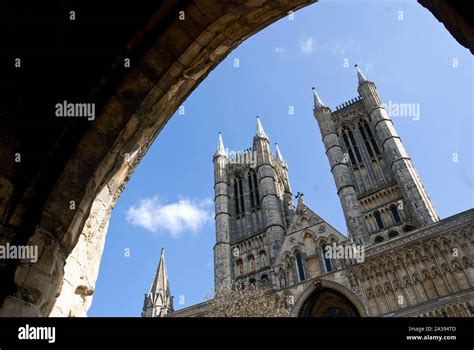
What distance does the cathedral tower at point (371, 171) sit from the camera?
2420cm

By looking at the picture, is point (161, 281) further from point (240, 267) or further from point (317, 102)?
point (317, 102)

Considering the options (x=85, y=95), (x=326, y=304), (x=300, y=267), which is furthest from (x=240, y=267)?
(x=85, y=95)

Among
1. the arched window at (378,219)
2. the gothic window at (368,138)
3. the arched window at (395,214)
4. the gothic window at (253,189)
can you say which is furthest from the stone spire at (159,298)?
the gothic window at (368,138)

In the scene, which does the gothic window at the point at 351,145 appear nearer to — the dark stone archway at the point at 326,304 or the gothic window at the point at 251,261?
the gothic window at the point at 251,261

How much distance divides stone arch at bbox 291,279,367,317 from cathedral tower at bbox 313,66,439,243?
15.4ft

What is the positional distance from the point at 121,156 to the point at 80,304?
1.06m

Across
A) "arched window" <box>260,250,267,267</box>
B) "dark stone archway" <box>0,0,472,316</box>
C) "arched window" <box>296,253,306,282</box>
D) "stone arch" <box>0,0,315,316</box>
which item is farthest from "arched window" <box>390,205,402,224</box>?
"dark stone archway" <box>0,0,472,316</box>

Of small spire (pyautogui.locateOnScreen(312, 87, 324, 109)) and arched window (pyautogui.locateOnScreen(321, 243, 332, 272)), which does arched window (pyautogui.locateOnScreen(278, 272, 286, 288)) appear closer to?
arched window (pyautogui.locateOnScreen(321, 243, 332, 272))

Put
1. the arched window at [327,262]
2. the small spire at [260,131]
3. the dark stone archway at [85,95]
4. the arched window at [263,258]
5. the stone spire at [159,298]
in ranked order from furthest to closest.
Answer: the small spire at [260,131], the stone spire at [159,298], the arched window at [263,258], the arched window at [327,262], the dark stone archway at [85,95]

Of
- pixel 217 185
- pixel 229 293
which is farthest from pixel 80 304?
pixel 217 185

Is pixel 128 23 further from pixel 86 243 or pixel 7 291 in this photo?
pixel 7 291

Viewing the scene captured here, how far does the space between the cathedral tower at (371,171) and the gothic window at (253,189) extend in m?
9.12

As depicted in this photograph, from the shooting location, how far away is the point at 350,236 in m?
23.0

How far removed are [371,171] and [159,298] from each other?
22.4m
